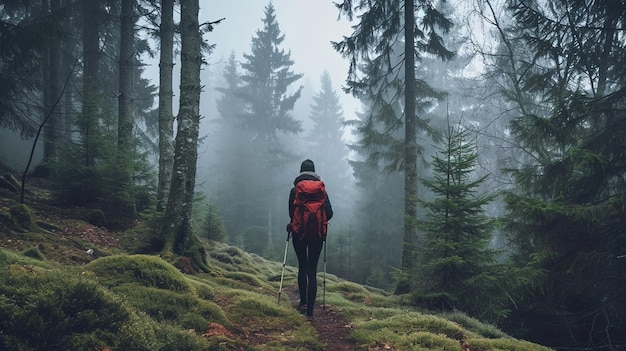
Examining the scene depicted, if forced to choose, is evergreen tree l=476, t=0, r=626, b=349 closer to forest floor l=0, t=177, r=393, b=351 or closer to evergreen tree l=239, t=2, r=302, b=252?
forest floor l=0, t=177, r=393, b=351

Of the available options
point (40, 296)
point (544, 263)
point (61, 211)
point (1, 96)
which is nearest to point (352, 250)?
point (544, 263)

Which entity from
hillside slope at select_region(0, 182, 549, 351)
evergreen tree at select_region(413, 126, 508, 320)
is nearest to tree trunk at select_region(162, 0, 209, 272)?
hillside slope at select_region(0, 182, 549, 351)

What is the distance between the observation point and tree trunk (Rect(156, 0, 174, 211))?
11195 mm

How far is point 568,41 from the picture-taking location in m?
9.51

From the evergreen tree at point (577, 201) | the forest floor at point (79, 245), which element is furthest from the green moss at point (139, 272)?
the evergreen tree at point (577, 201)

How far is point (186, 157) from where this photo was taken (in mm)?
8008

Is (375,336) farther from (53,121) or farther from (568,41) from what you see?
(53,121)

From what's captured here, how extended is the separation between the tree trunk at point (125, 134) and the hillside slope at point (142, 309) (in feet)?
3.39

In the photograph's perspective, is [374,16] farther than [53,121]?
No

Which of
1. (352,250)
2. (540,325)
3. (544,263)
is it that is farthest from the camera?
(352,250)

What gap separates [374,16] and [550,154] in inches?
302

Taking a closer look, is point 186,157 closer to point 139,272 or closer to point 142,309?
point 139,272

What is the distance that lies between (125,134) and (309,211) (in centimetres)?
899

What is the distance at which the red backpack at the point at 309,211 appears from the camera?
5961 millimetres
